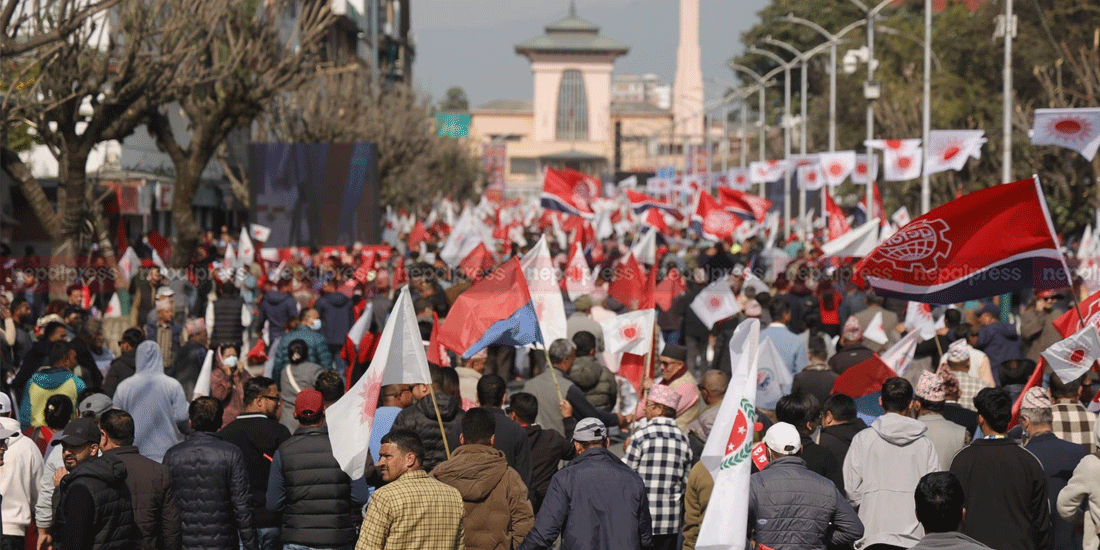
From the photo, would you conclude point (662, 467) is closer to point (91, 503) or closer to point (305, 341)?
point (91, 503)

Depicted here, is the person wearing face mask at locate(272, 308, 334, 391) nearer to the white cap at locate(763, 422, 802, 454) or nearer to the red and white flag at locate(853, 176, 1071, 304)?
the red and white flag at locate(853, 176, 1071, 304)

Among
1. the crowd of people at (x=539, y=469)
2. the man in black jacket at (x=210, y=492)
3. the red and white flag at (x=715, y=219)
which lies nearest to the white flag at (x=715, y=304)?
the crowd of people at (x=539, y=469)

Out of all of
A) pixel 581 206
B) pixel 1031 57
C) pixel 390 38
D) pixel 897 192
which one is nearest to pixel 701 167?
pixel 390 38

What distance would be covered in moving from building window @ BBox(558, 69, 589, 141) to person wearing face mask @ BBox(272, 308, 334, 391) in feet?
456

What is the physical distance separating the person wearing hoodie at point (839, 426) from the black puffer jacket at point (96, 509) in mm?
3438

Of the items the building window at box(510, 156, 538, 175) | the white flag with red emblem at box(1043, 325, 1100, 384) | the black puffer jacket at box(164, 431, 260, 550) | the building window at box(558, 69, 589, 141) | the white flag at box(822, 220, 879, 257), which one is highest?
the building window at box(558, 69, 589, 141)

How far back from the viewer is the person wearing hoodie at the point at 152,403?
372 inches

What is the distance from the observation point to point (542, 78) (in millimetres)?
152875

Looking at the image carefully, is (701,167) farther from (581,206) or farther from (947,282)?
(947,282)

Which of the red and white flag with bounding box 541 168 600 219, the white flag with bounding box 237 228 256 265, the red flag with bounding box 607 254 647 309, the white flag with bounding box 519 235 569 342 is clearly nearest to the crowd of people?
the white flag with bounding box 519 235 569 342

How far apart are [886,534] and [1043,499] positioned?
72cm

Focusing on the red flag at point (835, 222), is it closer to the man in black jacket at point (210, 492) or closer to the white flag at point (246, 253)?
the white flag at point (246, 253)

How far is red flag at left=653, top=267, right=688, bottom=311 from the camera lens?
18.1 metres

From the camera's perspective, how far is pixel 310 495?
24.2ft
